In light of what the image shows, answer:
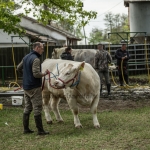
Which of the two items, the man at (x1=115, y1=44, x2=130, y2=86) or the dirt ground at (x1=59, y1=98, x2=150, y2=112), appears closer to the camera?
the dirt ground at (x1=59, y1=98, x2=150, y2=112)

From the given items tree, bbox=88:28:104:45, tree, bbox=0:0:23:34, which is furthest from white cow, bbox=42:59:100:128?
tree, bbox=88:28:104:45

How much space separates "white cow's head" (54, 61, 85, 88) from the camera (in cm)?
940

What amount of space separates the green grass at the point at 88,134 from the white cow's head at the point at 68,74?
3.74 feet

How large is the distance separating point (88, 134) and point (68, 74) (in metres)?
1.42

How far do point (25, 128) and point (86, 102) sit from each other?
1.57m

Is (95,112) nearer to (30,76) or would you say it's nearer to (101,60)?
(30,76)

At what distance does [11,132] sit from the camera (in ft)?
32.7

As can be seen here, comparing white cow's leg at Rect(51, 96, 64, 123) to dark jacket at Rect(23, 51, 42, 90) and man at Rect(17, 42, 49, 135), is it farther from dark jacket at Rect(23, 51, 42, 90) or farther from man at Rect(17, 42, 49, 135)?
dark jacket at Rect(23, 51, 42, 90)

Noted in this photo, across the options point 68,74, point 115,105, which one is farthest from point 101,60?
point 68,74

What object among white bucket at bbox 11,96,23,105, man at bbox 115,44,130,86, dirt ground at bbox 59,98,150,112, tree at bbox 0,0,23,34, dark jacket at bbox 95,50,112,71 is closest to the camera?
dirt ground at bbox 59,98,150,112

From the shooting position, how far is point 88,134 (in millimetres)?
9195

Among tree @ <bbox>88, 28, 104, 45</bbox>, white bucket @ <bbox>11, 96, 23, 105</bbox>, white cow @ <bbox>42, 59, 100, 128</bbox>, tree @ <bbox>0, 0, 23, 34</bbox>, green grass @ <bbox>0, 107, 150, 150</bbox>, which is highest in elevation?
tree @ <bbox>88, 28, 104, 45</bbox>

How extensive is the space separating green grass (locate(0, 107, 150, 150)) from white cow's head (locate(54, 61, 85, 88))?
1140 mm

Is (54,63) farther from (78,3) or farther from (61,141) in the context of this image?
(78,3)
